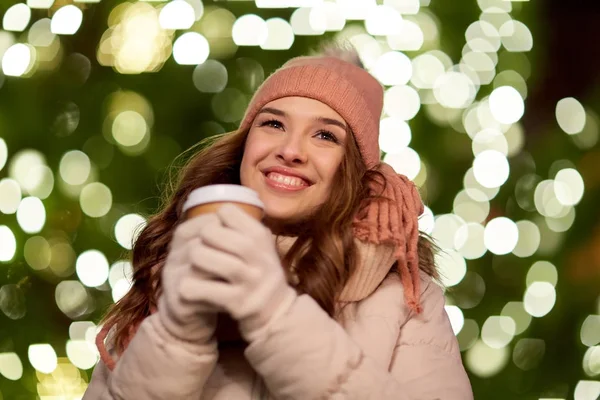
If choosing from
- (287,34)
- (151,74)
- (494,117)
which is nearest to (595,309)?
(494,117)

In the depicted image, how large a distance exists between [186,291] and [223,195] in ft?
0.50

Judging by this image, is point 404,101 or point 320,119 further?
point 404,101

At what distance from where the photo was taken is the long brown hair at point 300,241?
6.25 feet

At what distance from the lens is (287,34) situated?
11.5 ft

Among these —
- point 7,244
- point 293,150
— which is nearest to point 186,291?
point 293,150

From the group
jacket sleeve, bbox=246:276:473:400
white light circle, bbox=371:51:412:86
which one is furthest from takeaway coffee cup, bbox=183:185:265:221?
white light circle, bbox=371:51:412:86

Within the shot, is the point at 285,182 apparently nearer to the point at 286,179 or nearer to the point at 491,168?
the point at 286,179

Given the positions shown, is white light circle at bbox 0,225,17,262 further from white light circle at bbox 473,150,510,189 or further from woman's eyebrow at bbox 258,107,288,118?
woman's eyebrow at bbox 258,107,288,118

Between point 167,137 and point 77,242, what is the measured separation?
17.6 inches

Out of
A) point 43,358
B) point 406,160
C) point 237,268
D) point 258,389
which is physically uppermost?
point 237,268

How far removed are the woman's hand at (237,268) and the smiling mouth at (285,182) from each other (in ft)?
1.26

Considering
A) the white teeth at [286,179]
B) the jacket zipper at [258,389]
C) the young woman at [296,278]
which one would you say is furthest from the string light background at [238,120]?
the jacket zipper at [258,389]

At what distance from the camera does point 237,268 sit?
153 centimetres

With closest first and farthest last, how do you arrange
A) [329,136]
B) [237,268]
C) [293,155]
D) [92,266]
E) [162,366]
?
[237,268], [162,366], [293,155], [329,136], [92,266]
